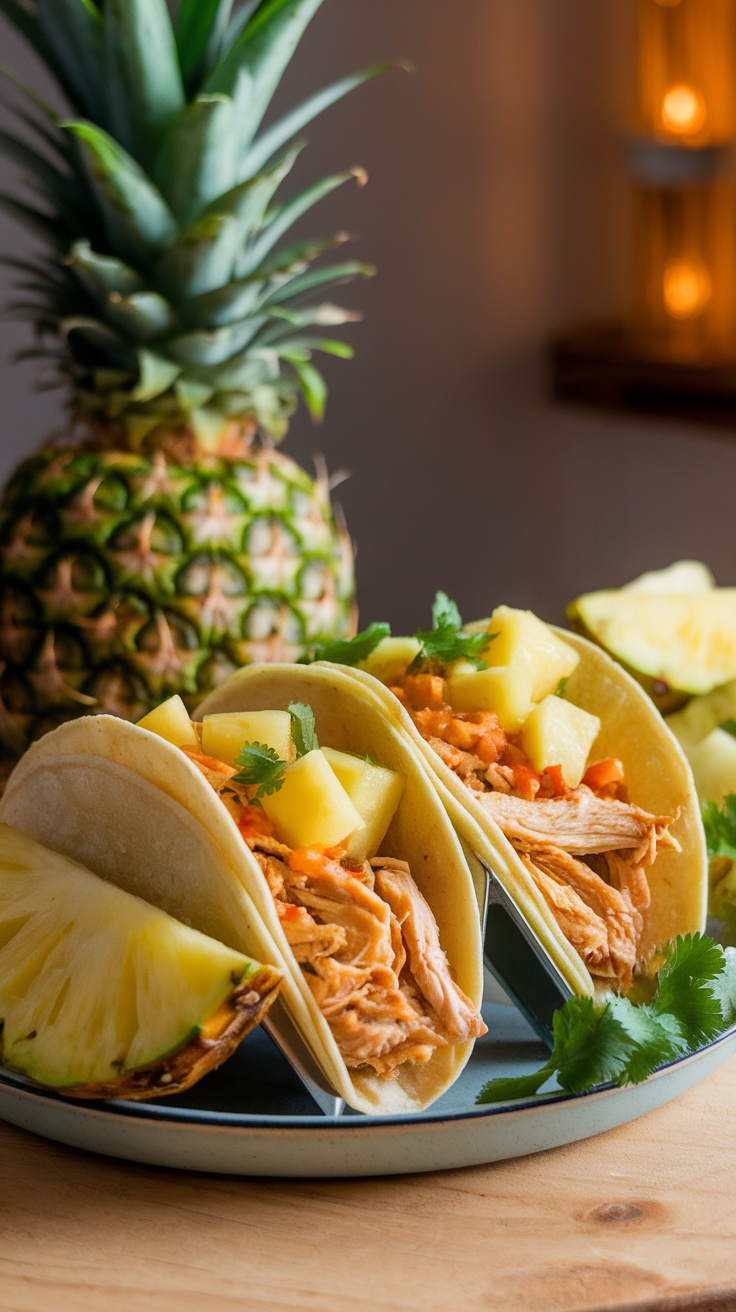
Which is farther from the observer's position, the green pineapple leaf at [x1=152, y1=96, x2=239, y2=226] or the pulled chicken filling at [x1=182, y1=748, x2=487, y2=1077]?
→ the green pineapple leaf at [x1=152, y1=96, x2=239, y2=226]

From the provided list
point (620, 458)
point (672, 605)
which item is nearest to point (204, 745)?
point (672, 605)

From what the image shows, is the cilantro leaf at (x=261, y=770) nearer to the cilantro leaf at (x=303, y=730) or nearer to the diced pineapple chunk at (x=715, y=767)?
the cilantro leaf at (x=303, y=730)

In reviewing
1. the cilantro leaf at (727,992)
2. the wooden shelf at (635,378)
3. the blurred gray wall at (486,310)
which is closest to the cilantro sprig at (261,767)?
the cilantro leaf at (727,992)

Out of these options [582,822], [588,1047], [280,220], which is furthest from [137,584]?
[588,1047]

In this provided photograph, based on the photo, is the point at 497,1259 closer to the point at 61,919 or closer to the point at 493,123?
the point at 61,919

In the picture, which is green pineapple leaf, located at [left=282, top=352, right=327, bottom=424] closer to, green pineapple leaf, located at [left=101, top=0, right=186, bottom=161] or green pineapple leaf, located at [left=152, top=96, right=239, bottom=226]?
green pineapple leaf, located at [left=152, top=96, right=239, bottom=226]

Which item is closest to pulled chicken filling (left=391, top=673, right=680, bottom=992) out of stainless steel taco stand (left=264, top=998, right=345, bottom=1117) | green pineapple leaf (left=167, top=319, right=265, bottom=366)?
stainless steel taco stand (left=264, top=998, right=345, bottom=1117)
